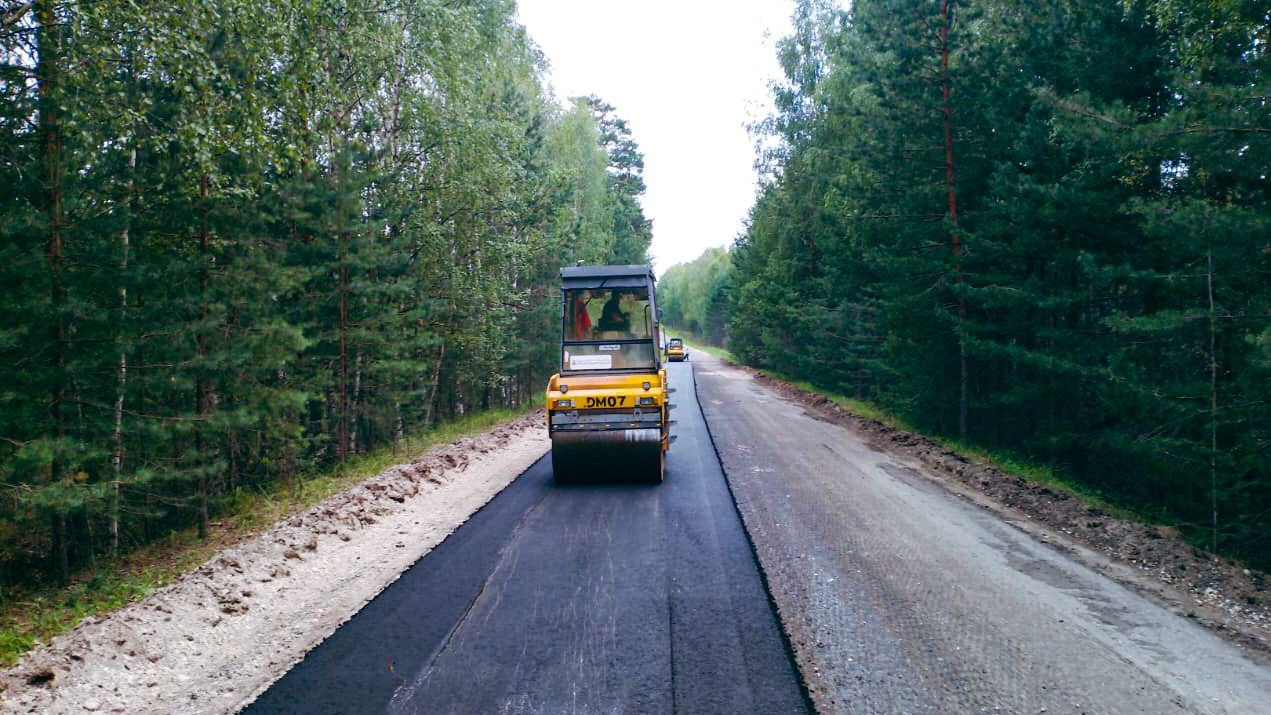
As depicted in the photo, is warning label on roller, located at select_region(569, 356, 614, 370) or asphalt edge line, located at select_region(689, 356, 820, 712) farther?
A: warning label on roller, located at select_region(569, 356, 614, 370)

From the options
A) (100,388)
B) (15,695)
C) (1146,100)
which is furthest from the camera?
(1146,100)

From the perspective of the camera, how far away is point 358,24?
43.5ft

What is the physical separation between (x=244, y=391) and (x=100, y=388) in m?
1.56

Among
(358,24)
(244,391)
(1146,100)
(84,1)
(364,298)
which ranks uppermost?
(358,24)

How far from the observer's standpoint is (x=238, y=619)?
216 inches

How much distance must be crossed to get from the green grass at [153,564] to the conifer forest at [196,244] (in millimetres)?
386

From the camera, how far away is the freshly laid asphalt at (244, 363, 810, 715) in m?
4.11

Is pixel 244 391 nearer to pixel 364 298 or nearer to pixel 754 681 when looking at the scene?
pixel 364 298

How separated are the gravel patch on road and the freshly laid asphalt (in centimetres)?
35

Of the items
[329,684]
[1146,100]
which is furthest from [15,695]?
[1146,100]

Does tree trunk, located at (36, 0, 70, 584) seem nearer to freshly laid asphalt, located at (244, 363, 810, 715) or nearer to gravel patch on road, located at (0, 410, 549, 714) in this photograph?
gravel patch on road, located at (0, 410, 549, 714)

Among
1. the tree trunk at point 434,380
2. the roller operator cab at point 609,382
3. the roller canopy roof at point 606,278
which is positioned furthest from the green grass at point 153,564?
the tree trunk at point 434,380

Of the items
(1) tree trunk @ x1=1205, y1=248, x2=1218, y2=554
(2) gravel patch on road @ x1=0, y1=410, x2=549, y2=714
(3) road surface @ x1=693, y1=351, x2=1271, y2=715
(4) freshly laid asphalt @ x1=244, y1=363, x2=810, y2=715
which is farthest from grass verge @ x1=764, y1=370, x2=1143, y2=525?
(2) gravel patch on road @ x1=0, y1=410, x2=549, y2=714

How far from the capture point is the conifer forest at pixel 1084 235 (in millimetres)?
8633
